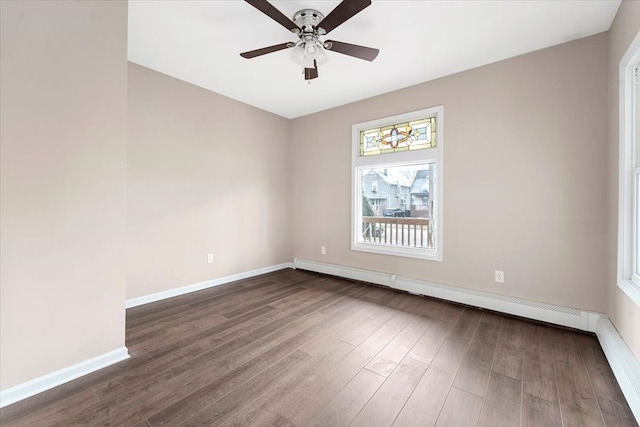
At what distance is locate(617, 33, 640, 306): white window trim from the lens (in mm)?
1863

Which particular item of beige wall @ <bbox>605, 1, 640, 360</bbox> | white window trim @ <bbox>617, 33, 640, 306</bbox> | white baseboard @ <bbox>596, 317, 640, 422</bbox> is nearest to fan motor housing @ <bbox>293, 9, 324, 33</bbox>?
beige wall @ <bbox>605, 1, 640, 360</bbox>

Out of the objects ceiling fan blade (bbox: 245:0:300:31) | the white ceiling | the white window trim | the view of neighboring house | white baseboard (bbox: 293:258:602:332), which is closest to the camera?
ceiling fan blade (bbox: 245:0:300:31)

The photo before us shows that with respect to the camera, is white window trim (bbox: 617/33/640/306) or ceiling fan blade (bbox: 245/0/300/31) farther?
white window trim (bbox: 617/33/640/306)

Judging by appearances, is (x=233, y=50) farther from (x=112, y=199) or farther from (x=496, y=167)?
(x=496, y=167)

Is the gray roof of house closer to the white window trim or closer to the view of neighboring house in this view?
the view of neighboring house

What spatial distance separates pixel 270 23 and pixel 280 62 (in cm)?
61

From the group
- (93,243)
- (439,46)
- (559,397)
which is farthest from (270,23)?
(559,397)

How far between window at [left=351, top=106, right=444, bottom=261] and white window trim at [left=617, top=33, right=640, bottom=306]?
1462 mm

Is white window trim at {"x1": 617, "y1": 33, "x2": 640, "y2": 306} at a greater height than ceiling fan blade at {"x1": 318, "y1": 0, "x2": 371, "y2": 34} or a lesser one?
lesser

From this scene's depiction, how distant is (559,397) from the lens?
1562 millimetres

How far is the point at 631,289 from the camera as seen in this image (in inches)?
68.4

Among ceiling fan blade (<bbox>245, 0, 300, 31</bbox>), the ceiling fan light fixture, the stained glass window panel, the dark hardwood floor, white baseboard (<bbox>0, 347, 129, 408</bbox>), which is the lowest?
the dark hardwood floor

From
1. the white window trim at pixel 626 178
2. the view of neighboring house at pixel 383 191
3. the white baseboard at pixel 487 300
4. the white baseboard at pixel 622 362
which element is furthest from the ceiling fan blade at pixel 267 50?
the white baseboard at pixel 622 362

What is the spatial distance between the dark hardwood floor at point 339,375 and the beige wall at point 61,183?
1.09 feet
